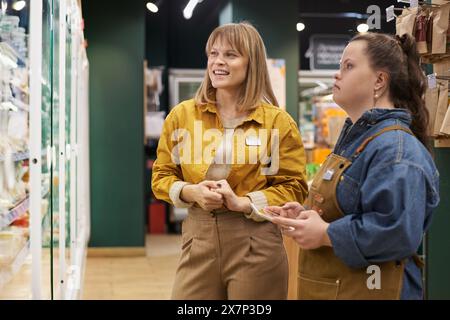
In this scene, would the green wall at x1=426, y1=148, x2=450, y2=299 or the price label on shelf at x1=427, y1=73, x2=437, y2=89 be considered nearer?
the price label on shelf at x1=427, y1=73, x2=437, y2=89

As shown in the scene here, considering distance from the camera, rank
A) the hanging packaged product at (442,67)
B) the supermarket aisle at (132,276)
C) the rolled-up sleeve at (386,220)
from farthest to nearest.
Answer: the supermarket aisle at (132,276) → the hanging packaged product at (442,67) → the rolled-up sleeve at (386,220)

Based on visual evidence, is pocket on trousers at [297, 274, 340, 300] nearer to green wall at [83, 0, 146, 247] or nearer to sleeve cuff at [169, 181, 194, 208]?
sleeve cuff at [169, 181, 194, 208]

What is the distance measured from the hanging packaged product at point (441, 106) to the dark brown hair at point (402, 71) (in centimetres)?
124

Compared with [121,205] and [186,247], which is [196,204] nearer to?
[186,247]

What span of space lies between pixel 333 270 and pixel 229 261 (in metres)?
0.33

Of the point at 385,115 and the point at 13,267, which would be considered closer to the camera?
the point at 385,115

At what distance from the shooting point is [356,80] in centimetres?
150

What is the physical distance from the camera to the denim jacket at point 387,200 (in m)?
1.31

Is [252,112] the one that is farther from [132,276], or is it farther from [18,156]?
[132,276]

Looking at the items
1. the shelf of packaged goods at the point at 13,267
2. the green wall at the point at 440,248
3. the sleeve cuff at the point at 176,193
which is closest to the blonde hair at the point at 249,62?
the sleeve cuff at the point at 176,193

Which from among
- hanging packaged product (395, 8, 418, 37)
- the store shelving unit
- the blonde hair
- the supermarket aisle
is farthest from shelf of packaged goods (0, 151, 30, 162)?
the supermarket aisle

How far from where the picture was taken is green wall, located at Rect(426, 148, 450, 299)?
9.37 feet

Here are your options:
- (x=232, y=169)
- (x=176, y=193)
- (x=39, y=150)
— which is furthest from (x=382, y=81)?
(x=39, y=150)

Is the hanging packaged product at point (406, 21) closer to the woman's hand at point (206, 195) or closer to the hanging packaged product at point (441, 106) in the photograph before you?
the hanging packaged product at point (441, 106)
